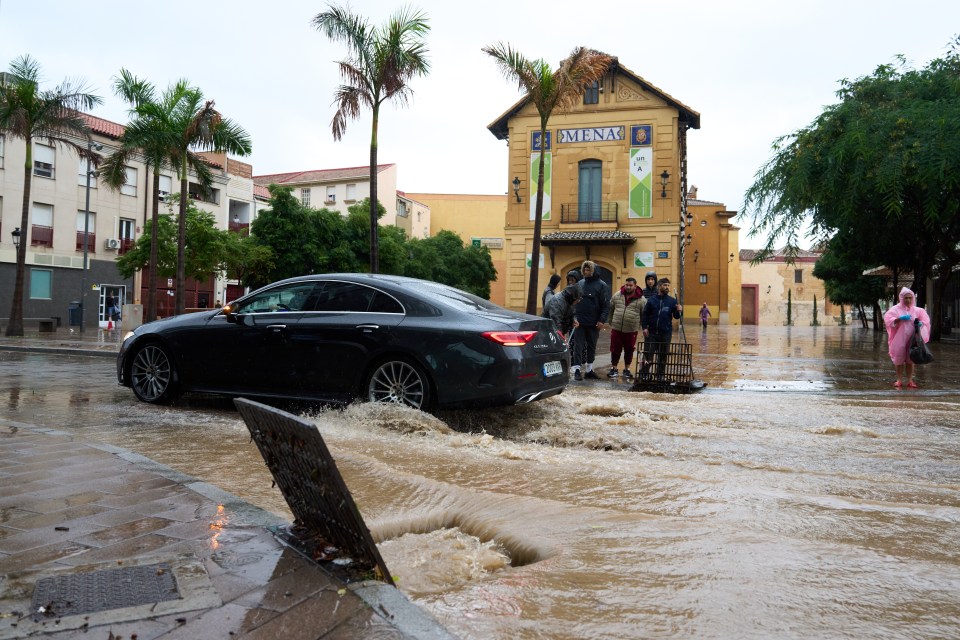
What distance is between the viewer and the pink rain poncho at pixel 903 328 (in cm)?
1038

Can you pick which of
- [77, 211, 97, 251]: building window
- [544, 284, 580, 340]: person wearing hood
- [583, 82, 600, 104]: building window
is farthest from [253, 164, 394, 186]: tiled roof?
[544, 284, 580, 340]: person wearing hood

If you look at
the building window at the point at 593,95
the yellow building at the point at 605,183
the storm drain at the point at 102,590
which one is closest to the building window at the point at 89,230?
the yellow building at the point at 605,183

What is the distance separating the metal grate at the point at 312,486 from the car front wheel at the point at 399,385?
3102 mm

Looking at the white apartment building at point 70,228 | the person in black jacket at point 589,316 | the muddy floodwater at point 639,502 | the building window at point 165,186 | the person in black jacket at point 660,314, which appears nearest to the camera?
the muddy floodwater at point 639,502

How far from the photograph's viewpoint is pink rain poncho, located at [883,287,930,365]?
10.4 m

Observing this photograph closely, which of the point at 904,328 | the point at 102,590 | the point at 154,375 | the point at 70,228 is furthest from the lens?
the point at 70,228

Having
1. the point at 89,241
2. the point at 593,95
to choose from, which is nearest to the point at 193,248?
the point at 89,241

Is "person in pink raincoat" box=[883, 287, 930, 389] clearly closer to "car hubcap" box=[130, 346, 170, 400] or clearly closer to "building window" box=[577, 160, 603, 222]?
"car hubcap" box=[130, 346, 170, 400]

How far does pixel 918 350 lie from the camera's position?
1008 cm

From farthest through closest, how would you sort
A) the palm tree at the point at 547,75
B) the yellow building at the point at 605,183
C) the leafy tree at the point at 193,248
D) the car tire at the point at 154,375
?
the yellow building at the point at 605,183 < the leafy tree at the point at 193,248 < the palm tree at the point at 547,75 < the car tire at the point at 154,375

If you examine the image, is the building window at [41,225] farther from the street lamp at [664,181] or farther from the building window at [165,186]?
the street lamp at [664,181]

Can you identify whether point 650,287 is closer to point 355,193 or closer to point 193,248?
point 193,248

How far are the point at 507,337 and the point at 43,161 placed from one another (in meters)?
37.0

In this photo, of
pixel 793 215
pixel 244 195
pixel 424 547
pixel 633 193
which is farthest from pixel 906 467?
pixel 244 195
